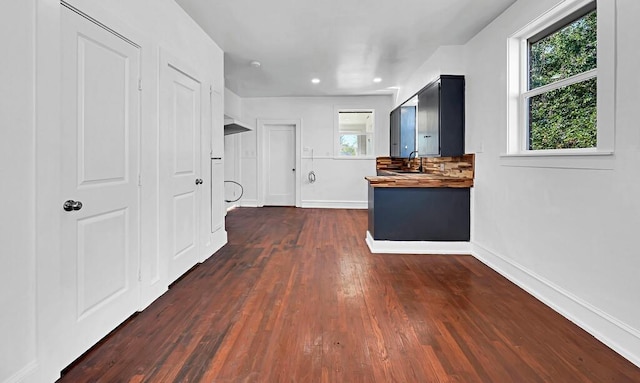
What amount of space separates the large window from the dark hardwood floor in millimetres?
1217

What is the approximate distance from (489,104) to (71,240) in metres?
3.66

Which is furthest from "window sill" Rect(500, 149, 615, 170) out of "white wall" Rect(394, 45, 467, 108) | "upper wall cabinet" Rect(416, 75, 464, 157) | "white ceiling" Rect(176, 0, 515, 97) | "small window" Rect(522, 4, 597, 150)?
"white wall" Rect(394, 45, 467, 108)

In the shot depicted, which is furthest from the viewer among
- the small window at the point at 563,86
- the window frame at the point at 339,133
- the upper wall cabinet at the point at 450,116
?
the window frame at the point at 339,133

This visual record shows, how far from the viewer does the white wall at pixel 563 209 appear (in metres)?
1.90

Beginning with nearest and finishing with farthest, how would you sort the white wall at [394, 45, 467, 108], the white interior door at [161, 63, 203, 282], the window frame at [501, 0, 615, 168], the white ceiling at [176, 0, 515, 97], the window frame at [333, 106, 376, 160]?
the window frame at [501, 0, 615, 168], the white interior door at [161, 63, 203, 282], the white ceiling at [176, 0, 515, 97], the white wall at [394, 45, 467, 108], the window frame at [333, 106, 376, 160]

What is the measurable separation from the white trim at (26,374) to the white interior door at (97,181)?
0.18 metres

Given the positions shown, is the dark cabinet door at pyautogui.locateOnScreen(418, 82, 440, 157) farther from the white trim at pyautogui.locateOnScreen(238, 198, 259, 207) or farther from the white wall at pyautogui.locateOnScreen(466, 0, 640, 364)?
the white trim at pyautogui.locateOnScreen(238, 198, 259, 207)

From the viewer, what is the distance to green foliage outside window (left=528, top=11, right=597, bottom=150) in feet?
7.51

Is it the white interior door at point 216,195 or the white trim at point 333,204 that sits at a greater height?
the white interior door at point 216,195

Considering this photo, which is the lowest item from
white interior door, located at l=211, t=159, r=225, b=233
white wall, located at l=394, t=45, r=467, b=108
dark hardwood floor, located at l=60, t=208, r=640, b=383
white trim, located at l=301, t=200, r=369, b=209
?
dark hardwood floor, located at l=60, t=208, r=640, b=383

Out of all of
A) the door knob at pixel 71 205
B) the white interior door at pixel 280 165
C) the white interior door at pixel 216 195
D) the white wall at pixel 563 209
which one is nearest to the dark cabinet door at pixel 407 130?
the white wall at pixel 563 209

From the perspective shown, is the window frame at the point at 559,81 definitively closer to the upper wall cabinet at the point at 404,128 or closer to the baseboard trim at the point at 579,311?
the baseboard trim at the point at 579,311

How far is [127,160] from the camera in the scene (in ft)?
7.37

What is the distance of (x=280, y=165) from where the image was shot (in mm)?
8016
